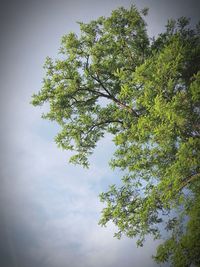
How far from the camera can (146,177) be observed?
1283 cm

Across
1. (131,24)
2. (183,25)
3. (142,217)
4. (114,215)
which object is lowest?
(142,217)

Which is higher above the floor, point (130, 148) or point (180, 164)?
point (130, 148)

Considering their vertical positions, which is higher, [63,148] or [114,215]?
[63,148]

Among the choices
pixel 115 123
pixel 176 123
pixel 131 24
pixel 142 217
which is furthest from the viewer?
pixel 115 123

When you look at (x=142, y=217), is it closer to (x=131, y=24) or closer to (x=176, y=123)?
(x=176, y=123)

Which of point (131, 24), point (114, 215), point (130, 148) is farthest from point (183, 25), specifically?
point (114, 215)

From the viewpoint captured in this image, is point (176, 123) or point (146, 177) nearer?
point (176, 123)

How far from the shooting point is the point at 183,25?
563 inches

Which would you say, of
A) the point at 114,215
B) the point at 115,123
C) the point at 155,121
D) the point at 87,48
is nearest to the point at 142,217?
the point at 114,215

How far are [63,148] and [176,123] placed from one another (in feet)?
23.0

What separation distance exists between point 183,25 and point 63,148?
901 cm

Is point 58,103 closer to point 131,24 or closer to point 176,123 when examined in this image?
point 131,24

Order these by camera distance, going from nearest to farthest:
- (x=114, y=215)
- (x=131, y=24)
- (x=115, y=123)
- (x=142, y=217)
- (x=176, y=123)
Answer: (x=176, y=123), (x=142, y=217), (x=114, y=215), (x=131, y=24), (x=115, y=123)

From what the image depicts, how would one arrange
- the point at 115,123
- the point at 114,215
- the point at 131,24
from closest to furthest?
the point at 114,215
the point at 131,24
the point at 115,123
